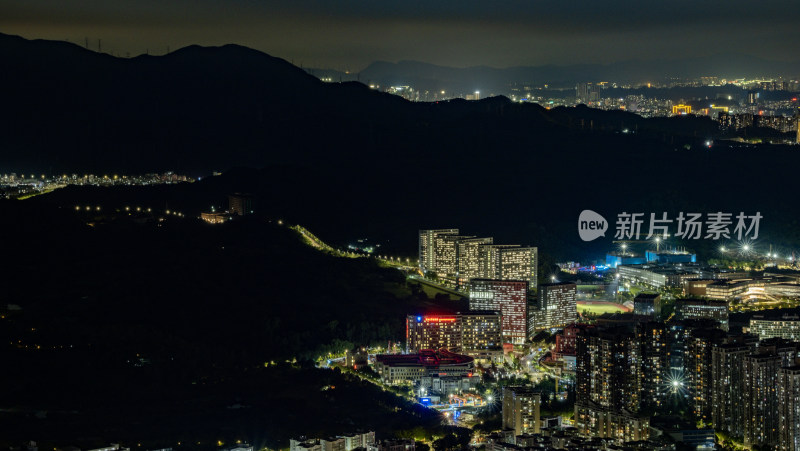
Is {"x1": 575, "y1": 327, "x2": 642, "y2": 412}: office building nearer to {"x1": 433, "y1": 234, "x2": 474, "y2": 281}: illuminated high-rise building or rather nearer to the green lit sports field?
the green lit sports field

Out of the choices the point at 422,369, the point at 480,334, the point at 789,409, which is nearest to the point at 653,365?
the point at 789,409

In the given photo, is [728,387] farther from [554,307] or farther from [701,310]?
[554,307]

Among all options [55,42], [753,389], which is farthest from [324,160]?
[753,389]

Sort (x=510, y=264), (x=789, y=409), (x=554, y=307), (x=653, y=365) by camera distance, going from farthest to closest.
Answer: (x=510, y=264), (x=554, y=307), (x=653, y=365), (x=789, y=409)

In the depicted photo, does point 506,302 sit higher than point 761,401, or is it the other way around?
point 506,302

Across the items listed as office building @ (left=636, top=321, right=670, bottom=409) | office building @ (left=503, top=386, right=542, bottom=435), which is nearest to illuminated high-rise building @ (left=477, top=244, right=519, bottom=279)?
office building @ (left=636, top=321, right=670, bottom=409)

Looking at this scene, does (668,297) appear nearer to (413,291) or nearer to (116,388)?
(413,291)

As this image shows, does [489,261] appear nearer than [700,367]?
No

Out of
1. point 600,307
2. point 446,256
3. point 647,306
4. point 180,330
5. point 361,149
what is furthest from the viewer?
point 361,149
